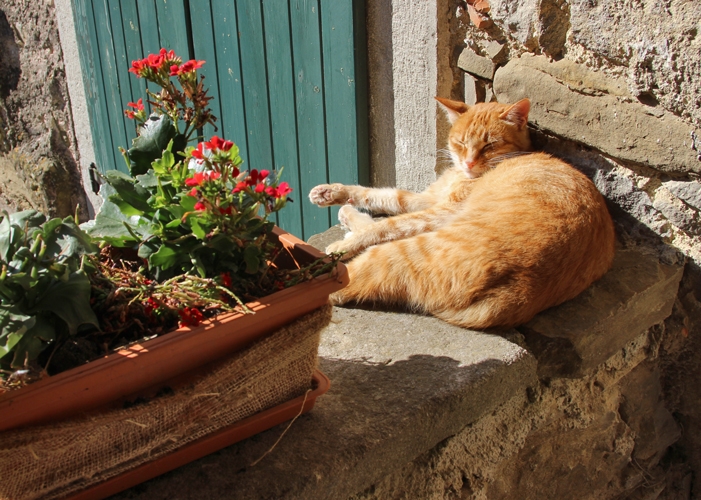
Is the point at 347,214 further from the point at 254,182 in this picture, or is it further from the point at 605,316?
the point at 254,182

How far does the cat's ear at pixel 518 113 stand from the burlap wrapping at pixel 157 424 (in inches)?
48.0

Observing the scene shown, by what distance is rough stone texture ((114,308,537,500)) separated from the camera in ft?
3.86

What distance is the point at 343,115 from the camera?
103 inches

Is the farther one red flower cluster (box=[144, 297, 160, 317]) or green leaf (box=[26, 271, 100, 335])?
red flower cluster (box=[144, 297, 160, 317])

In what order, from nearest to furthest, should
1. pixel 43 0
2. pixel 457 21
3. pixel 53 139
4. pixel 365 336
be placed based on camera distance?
pixel 365 336, pixel 457 21, pixel 43 0, pixel 53 139

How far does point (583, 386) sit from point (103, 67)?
369 cm

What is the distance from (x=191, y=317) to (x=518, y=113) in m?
1.50

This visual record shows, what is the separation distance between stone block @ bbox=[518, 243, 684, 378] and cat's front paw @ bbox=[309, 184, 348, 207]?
1091mm

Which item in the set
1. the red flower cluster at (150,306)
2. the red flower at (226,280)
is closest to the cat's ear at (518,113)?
the red flower at (226,280)

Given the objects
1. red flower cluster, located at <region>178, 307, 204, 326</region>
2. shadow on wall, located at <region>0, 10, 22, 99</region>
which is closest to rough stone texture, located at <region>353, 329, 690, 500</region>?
red flower cluster, located at <region>178, 307, 204, 326</region>

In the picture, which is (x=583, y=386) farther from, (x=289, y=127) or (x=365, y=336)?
(x=289, y=127)

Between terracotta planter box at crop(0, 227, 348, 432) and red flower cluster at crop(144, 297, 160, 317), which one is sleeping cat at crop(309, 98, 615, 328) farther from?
red flower cluster at crop(144, 297, 160, 317)

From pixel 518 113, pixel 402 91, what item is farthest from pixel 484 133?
pixel 402 91

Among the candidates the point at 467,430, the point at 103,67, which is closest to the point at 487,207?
the point at 467,430
